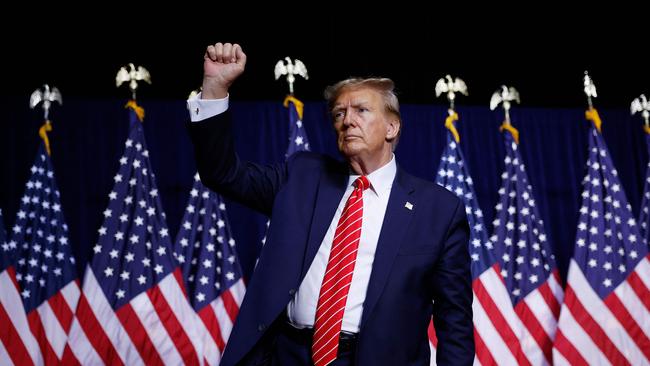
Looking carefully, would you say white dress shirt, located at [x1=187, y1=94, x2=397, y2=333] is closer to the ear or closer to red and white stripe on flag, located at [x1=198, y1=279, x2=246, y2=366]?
the ear

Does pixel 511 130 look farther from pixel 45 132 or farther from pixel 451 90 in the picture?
pixel 45 132

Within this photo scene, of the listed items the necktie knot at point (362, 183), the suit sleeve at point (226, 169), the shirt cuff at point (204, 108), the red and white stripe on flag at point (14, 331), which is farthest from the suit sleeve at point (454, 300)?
the red and white stripe on flag at point (14, 331)

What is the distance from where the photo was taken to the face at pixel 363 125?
199 cm

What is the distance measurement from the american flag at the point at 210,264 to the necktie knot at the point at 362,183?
6.91ft

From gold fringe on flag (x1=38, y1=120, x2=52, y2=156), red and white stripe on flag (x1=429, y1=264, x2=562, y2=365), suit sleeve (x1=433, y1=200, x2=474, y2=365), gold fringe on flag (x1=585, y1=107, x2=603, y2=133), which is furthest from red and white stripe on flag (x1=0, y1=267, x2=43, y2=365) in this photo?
gold fringe on flag (x1=585, y1=107, x2=603, y2=133)

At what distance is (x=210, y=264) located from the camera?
156 inches

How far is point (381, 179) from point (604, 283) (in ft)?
8.69

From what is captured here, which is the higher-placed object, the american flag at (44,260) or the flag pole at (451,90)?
the flag pole at (451,90)

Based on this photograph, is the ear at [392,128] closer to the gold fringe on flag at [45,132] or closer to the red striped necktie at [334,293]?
the red striped necktie at [334,293]

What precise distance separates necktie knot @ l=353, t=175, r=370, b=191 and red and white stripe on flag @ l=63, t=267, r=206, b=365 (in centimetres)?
216

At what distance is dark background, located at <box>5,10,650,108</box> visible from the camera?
4.50 meters

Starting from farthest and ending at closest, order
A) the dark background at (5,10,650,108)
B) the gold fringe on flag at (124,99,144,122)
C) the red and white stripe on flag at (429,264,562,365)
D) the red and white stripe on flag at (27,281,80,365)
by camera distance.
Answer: the dark background at (5,10,650,108) → the gold fringe on flag at (124,99,144,122) → the red and white stripe on flag at (429,264,562,365) → the red and white stripe on flag at (27,281,80,365)

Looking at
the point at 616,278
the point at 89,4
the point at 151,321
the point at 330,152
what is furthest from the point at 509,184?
the point at 89,4

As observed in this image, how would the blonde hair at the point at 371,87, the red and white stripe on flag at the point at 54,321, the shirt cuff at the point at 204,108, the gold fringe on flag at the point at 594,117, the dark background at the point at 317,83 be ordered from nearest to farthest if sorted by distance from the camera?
the shirt cuff at the point at 204,108 → the blonde hair at the point at 371,87 → the red and white stripe on flag at the point at 54,321 → the dark background at the point at 317,83 → the gold fringe on flag at the point at 594,117
